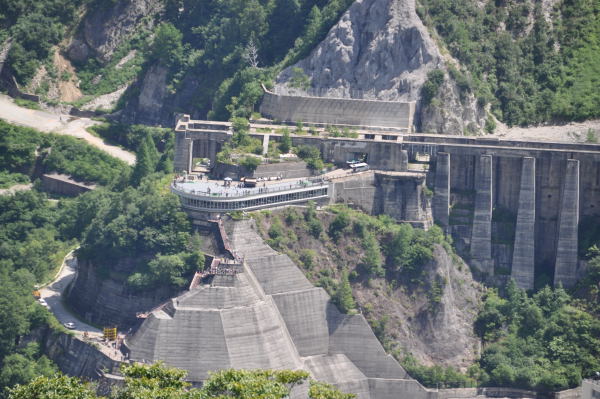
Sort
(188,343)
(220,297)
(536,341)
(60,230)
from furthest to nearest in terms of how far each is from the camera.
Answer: (60,230) → (536,341) → (220,297) → (188,343)

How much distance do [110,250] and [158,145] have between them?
111 ft

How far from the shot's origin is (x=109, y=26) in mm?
197375

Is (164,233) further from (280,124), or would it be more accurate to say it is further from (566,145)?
(566,145)

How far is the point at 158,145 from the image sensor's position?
182 m

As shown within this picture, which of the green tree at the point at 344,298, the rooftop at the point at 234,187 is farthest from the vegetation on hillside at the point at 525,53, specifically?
the green tree at the point at 344,298

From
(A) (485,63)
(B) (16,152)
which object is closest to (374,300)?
(A) (485,63)

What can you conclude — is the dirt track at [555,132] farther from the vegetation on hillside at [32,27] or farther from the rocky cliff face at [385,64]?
the vegetation on hillside at [32,27]

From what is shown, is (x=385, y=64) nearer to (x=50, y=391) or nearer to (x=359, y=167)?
(x=359, y=167)

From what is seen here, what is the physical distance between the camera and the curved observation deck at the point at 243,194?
146 meters

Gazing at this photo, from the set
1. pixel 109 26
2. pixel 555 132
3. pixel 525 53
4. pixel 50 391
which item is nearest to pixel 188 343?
pixel 50 391

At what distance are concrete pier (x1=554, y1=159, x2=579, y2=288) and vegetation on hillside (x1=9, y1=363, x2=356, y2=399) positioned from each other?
1520 inches

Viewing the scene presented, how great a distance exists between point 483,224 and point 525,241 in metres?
3.97

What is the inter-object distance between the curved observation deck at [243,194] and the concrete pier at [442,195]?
412 inches

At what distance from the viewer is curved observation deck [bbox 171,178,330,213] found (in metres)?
146
